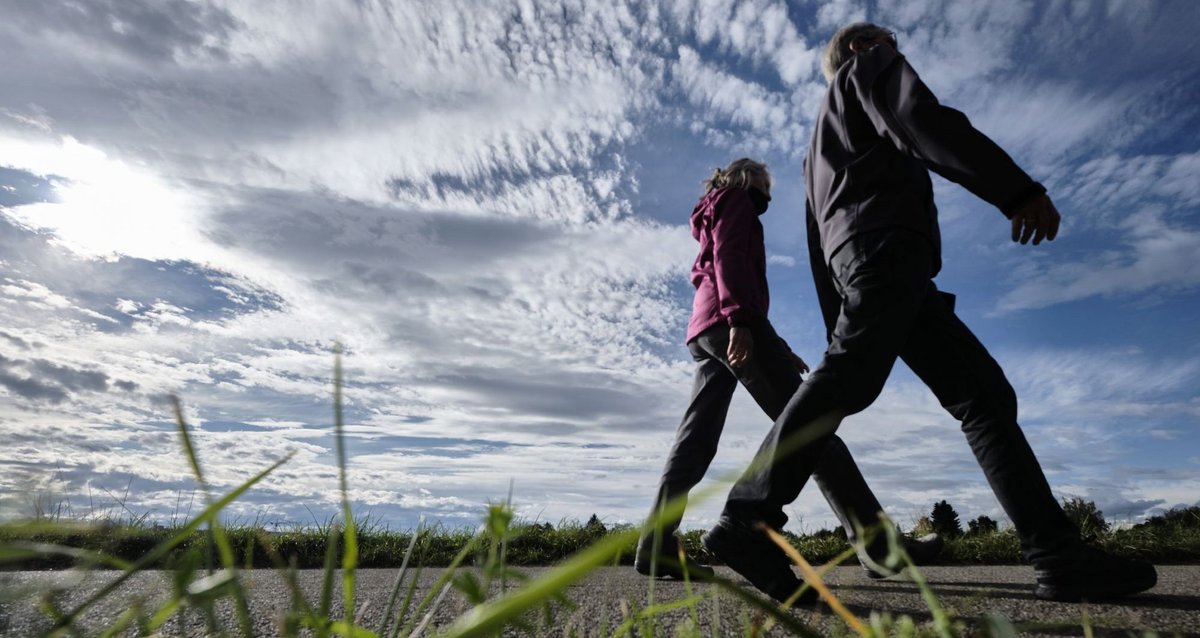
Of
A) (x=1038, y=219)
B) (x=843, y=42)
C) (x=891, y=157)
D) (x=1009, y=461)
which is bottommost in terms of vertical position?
(x=1009, y=461)

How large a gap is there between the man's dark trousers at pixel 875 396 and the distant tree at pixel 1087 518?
9.17 feet

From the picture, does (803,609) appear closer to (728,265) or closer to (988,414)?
(988,414)

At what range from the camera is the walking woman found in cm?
344

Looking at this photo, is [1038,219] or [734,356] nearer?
[1038,219]

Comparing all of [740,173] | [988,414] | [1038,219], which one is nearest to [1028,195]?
[1038,219]

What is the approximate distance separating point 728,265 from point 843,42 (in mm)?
1181

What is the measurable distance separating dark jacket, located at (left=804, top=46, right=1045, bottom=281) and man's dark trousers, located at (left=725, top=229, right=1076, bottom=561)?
0.44 ft

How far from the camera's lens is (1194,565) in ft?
14.5

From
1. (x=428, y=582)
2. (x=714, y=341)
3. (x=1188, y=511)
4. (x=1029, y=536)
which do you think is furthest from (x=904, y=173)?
(x=1188, y=511)

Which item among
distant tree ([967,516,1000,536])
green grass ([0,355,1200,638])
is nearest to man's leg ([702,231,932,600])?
green grass ([0,355,1200,638])

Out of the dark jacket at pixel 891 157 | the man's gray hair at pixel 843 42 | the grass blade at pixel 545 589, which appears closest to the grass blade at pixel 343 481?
→ the grass blade at pixel 545 589

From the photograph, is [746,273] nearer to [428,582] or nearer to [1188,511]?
[428,582]

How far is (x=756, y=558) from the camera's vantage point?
2.83 metres

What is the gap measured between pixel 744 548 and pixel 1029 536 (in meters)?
1.08
